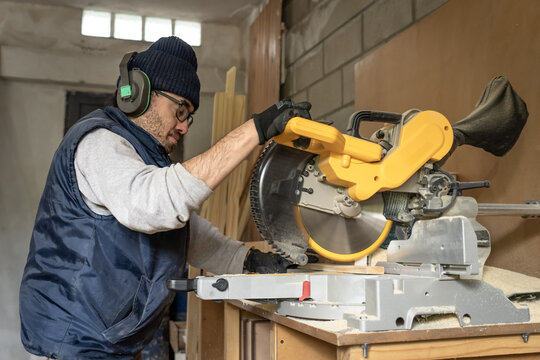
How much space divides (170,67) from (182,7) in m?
3.21

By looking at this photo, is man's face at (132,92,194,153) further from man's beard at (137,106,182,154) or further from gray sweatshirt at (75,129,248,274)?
gray sweatshirt at (75,129,248,274)

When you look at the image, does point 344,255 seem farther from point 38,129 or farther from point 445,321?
point 38,129

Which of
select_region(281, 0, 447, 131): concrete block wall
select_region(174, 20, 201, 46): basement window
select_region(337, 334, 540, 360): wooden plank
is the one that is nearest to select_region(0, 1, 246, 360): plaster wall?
select_region(174, 20, 201, 46): basement window

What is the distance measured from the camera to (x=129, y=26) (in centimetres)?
462

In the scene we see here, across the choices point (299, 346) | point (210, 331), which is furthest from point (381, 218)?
point (210, 331)

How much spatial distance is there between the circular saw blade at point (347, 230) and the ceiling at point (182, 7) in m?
3.62

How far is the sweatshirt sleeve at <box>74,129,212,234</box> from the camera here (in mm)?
1098

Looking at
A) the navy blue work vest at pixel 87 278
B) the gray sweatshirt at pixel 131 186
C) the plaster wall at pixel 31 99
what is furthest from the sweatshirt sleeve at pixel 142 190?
the plaster wall at pixel 31 99

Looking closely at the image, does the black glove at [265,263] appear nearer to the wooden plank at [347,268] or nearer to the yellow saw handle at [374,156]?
the wooden plank at [347,268]

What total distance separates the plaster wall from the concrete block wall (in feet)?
4.04

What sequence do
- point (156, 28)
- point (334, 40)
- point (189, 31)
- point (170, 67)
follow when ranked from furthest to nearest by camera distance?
point (189, 31), point (156, 28), point (334, 40), point (170, 67)

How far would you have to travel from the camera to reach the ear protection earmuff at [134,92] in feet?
4.90

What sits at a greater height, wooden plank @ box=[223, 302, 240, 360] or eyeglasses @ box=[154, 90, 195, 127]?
eyeglasses @ box=[154, 90, 195, 127]

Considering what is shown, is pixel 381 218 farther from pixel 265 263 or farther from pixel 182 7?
pixel 182 7
